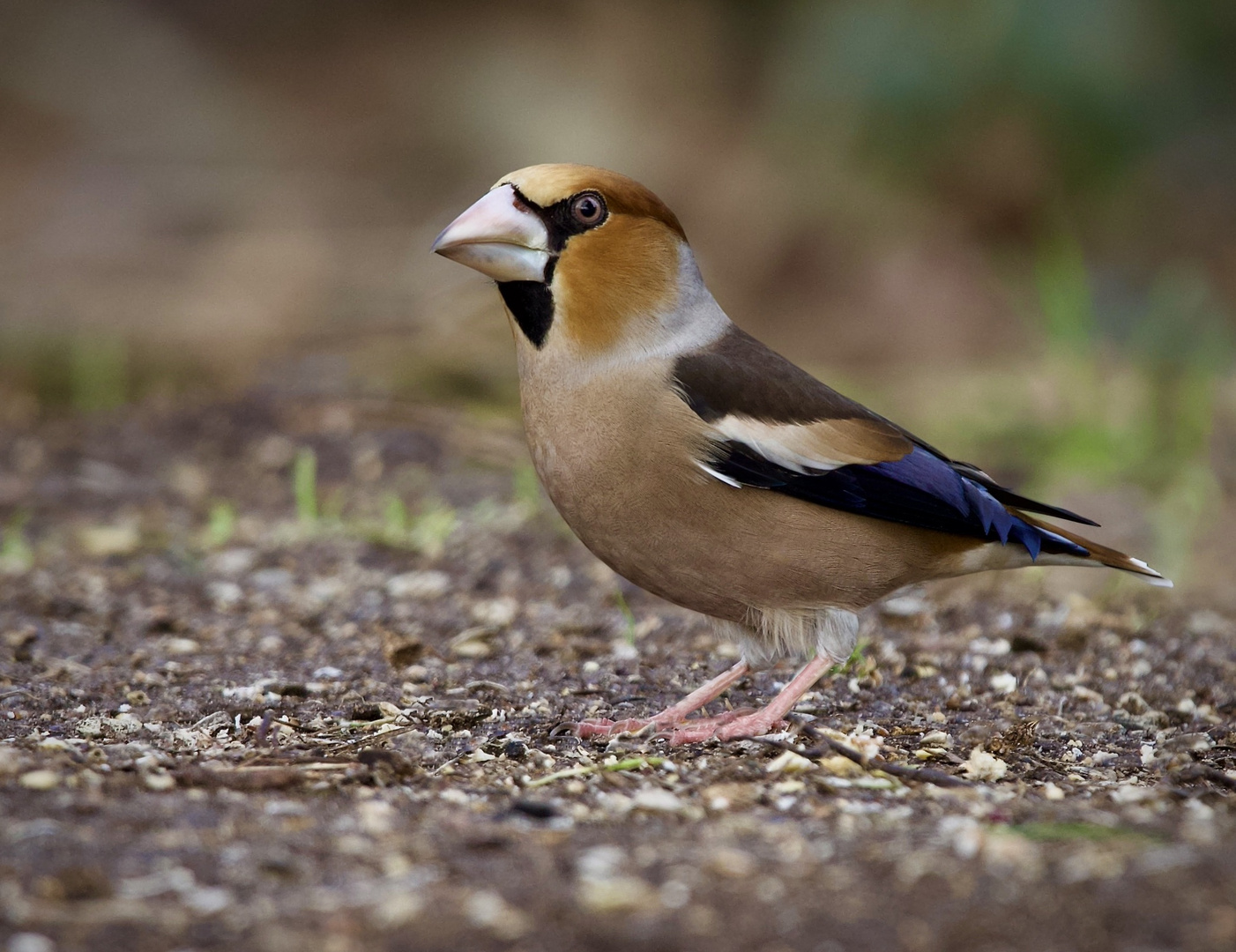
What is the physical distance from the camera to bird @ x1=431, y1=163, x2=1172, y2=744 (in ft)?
11.7

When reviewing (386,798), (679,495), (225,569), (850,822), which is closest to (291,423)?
(225,569)

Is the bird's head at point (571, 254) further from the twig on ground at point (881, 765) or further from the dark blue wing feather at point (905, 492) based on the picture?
the twig on ground at point (881, 765)

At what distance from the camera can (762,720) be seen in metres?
3.63

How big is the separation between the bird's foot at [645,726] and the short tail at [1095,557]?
43.6 inches

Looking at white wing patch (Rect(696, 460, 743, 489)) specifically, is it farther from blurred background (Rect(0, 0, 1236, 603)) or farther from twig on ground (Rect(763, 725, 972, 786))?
blurred background (Rect(0, 0, 1236, 603))

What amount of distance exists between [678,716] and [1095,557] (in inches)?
53.4

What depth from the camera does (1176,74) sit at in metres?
8.95

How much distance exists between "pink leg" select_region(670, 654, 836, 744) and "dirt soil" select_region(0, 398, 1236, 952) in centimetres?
5

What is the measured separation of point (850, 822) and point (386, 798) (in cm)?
97

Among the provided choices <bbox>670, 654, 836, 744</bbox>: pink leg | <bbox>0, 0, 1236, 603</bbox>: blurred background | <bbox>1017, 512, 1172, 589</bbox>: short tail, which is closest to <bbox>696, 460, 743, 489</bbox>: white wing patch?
<bbox>670, 654, 836, 744</bbox>: pink leg

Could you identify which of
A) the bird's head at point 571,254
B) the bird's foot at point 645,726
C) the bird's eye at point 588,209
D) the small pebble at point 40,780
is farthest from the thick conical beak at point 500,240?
the small pebble at point 40,780

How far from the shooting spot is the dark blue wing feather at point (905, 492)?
11.8 ft

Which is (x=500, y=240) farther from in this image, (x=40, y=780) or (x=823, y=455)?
(x=40, y=780)

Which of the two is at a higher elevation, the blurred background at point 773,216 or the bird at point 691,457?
the blurred background at point 773,216
